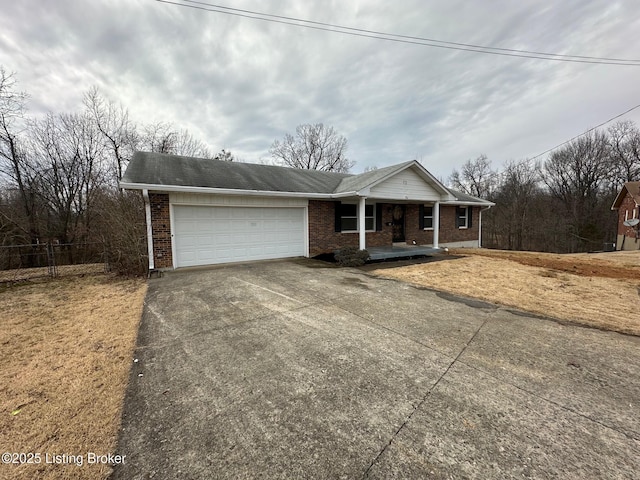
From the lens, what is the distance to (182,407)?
7.27ft

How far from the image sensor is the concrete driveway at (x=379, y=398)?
1.66 m

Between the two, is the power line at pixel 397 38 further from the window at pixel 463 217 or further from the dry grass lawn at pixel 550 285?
the dry grass lawn at pixel 550 285

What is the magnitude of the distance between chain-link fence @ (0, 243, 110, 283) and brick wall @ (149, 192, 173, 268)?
1837 mm

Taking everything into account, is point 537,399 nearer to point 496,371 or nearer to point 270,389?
point 496,371

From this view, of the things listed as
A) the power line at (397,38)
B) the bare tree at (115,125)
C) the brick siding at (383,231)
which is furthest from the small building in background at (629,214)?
the bare tree at (115,125)

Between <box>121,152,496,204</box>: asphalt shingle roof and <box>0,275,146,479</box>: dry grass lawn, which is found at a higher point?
<box>121,152,496,204</box>: asphalt shingle roof

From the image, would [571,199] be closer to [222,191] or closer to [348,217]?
[348,217]

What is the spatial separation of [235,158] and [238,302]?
2162 centimetres

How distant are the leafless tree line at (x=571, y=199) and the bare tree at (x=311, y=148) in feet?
55.7

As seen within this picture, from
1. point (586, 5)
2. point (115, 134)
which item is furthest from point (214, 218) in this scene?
point (586, 5)

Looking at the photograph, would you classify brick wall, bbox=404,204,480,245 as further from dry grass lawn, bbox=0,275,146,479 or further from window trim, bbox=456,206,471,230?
dry grass lawn, bbox=0,275,146,479

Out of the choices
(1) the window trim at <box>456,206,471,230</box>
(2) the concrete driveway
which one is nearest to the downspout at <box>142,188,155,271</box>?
(2) the concrete driveway

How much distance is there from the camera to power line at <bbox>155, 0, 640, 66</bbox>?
779cm

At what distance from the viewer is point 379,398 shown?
7.48 ft
